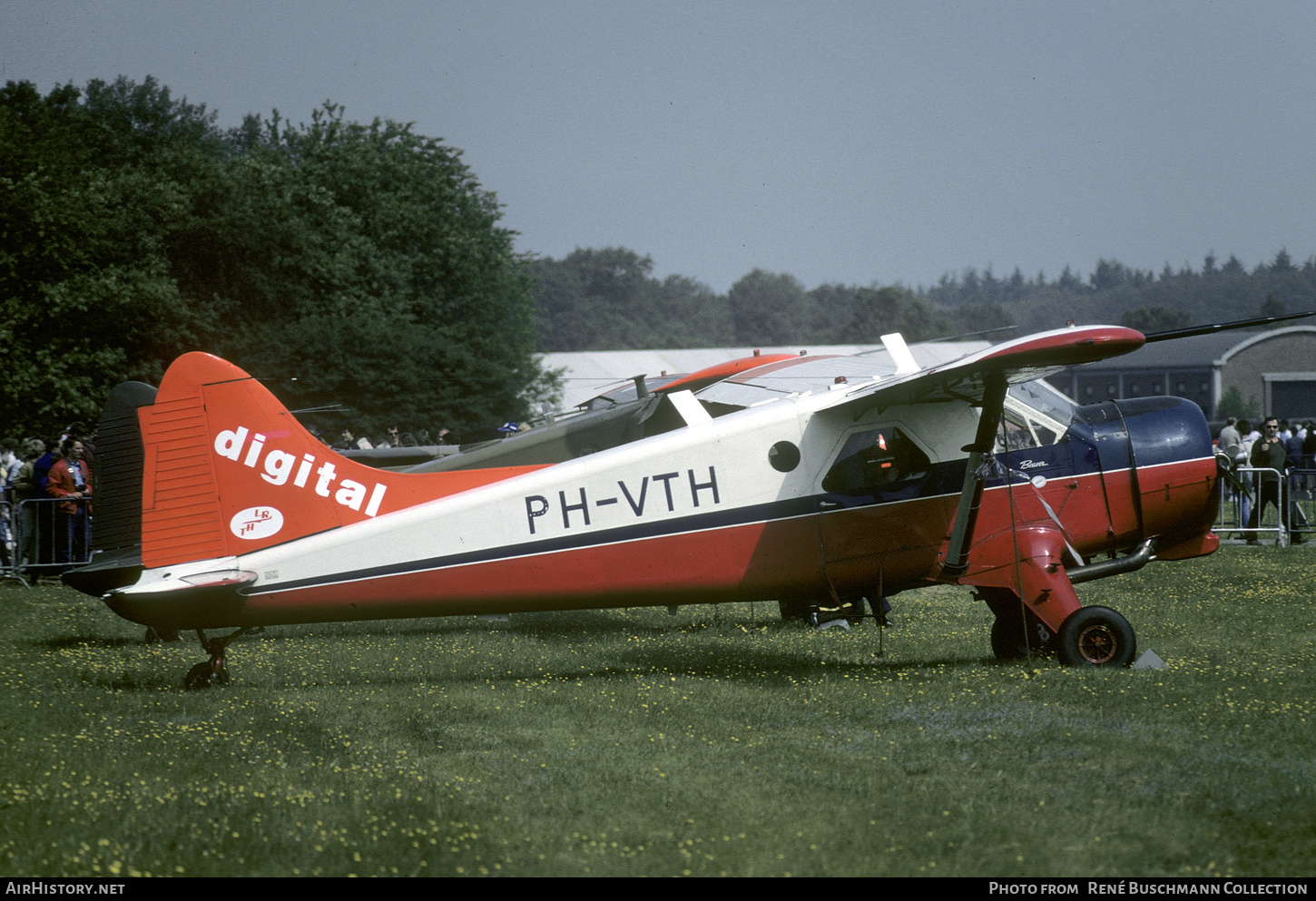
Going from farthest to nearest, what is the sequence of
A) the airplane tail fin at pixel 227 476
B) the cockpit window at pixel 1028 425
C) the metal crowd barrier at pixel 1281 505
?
the metal crowd barrier at pixel 1281 505
the cockpit window at pixel 1028 425
the airplane tail fin at pixel 227 476

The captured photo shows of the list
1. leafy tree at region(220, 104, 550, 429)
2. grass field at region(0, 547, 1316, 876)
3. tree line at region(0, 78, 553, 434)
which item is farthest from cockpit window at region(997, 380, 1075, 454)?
leafy tree at region(220, 104, 550, 429)

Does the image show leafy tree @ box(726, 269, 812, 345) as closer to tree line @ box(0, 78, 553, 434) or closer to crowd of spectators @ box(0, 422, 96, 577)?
tree line @ box(0, 78, 553, 434)

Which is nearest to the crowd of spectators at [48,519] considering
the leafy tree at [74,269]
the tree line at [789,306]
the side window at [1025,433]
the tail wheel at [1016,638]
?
the tail wheel at [1016,638]

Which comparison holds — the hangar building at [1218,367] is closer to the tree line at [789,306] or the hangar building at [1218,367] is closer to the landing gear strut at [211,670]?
the tree line at [789,306]

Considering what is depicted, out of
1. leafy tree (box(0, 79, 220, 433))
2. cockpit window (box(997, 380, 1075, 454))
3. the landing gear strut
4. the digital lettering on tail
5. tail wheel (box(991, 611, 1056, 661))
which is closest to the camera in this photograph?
the digital lettering on tail

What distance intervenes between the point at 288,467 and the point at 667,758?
11.2 feet

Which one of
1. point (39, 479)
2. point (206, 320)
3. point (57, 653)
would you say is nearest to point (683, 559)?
point (57, 653)

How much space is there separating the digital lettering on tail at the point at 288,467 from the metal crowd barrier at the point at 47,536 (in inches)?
336

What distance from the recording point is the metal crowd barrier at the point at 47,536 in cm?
1527

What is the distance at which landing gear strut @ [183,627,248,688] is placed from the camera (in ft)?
27.2

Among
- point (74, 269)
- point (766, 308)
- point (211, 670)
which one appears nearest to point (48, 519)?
point (211, 670)

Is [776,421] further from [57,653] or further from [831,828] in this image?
[57,653]

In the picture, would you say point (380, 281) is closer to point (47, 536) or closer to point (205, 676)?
point (47, 536)

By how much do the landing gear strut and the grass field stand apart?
0.14 m
